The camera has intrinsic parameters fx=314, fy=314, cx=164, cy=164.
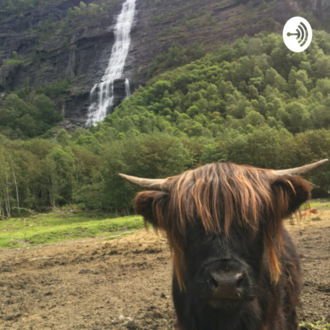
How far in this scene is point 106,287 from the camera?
7445 millimetres

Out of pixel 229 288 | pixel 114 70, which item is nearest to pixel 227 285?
pixel 229 288

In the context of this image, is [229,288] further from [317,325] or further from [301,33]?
[301,33]

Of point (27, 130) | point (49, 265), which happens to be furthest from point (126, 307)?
point (27, 130)

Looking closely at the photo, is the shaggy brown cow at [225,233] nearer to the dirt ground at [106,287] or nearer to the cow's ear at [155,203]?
the cow's ear at [155,203]

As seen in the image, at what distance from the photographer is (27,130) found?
9675 centimetres

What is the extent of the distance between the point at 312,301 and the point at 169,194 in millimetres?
3819

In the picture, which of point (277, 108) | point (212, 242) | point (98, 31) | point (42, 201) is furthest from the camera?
point (98, 31)

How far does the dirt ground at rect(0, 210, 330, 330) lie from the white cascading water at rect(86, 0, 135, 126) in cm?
7398

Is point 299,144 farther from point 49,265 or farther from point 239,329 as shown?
point 239,329

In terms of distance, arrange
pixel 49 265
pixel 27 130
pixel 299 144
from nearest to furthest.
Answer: pixel 49 265 < pixel 299 144 < pixel 27 130

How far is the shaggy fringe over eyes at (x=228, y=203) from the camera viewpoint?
254cm

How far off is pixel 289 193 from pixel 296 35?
9361cm

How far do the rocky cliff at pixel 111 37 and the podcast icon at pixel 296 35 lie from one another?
1046 centimetres

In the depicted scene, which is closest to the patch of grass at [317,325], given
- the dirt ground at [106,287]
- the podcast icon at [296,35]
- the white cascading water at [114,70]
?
the dirt ground at [106,287]
